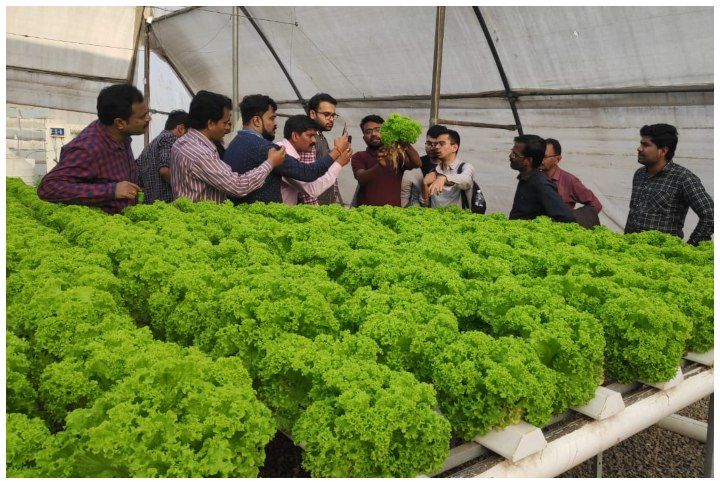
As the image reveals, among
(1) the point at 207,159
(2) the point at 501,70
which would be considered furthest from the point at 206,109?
(2) the point at 501,70

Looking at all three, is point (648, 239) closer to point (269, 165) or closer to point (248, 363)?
point (269, 165)

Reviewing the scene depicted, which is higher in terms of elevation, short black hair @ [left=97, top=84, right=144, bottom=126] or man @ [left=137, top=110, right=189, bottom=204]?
short black hair @ [left=97, top=84, right=144, bottom=126]

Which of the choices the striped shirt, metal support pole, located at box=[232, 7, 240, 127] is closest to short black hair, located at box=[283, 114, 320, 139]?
the striped shirt

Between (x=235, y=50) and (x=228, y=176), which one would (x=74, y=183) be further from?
(x=235, y=50)

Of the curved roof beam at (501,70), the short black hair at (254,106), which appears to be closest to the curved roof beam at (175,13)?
the curved roof beam at (501,70)

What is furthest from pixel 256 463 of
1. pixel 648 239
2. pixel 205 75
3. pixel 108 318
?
pixel 205 75

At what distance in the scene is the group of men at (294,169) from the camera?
5531mm

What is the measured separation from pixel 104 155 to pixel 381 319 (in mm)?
3573

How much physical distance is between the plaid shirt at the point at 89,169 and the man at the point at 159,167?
1060 mm

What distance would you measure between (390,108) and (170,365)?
10.9m

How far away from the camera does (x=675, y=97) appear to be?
812cm

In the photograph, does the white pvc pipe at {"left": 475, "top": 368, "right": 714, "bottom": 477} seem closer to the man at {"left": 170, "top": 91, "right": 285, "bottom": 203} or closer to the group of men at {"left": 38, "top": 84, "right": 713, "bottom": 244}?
the group of men at {"left": 38, "top": 84, "right": 713, "bottom": 244}

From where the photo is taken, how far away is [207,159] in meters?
5.56

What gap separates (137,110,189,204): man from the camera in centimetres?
685
